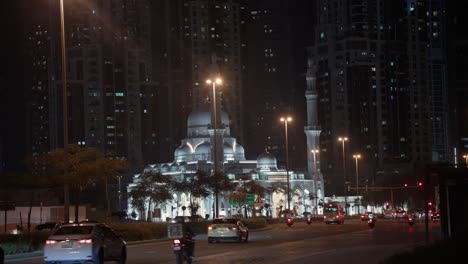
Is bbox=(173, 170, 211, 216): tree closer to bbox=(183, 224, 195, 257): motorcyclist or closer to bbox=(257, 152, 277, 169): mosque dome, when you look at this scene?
bbox=(257, 152, 277, 169): mosque dome

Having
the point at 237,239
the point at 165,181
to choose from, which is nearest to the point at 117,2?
the point at 165,181

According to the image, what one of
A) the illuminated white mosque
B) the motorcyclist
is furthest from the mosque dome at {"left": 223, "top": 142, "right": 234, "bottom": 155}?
the motorcyclist

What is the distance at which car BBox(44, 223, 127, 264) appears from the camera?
24.6 metres

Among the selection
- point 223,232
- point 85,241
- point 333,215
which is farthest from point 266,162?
point 85,241

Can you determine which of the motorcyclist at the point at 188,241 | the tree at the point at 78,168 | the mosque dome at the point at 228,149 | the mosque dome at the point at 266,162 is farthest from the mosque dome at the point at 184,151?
the motorcyclist at the point at 188,241

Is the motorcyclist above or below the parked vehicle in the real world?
below

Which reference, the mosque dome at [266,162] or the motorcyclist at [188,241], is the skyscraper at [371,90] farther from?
the motorcyclist at [188,241]

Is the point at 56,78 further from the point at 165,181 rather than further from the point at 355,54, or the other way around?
the point at 165,181

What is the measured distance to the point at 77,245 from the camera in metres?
24.7

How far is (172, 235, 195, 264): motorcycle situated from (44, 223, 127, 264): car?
2.09 meters

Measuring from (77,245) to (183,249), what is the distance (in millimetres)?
3104

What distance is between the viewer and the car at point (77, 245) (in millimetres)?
24641

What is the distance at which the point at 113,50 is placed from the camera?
180000 mm

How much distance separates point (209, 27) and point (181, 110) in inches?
778
